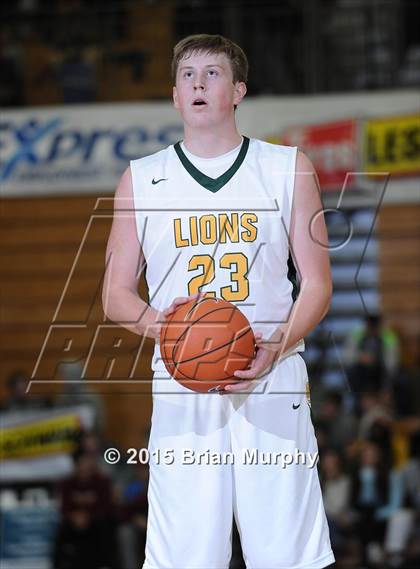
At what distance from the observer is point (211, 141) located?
3941 mm

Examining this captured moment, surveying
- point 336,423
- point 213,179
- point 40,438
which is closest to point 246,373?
point 213,179

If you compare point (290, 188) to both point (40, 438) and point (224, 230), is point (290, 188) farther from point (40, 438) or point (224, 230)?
point (40, 438)

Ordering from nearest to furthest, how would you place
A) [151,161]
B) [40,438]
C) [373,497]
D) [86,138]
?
[151,161], [373,497], [40,438], [86,138]

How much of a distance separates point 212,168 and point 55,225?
10.4m

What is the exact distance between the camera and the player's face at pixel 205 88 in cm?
386

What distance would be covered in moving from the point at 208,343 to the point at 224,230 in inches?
16.1

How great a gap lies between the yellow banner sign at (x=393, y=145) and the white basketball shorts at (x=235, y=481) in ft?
30.9

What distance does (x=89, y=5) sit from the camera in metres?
14.2

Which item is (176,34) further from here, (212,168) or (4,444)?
(212,168)

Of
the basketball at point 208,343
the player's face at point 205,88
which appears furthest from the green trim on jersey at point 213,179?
the basketball at point 208,343

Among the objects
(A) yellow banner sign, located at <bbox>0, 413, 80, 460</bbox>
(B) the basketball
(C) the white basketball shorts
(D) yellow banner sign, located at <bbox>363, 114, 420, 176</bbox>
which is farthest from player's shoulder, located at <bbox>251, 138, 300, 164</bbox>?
(D) yellow banner sign, located at <bbox>363, 114, 420, 176</bbox>

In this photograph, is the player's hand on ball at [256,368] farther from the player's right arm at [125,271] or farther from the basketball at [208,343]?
the player's right arm at [125,271]

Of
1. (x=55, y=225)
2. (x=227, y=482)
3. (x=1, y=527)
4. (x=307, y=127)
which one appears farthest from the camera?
(x=55, y=225)

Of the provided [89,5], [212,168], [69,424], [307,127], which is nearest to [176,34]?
[89,5]
